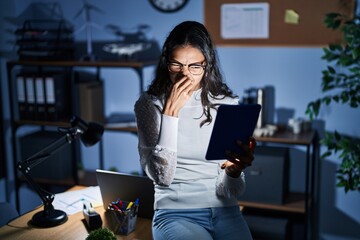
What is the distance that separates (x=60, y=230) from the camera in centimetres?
178

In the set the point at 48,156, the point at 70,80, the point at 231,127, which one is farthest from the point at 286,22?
the point at 48,156

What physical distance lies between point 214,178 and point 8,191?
7.39 feet

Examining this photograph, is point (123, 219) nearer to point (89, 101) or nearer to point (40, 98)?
point (89, 101)

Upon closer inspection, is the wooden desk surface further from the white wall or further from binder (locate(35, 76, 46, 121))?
binder (locate(35, 76, 46, 121))

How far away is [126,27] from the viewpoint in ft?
10.7

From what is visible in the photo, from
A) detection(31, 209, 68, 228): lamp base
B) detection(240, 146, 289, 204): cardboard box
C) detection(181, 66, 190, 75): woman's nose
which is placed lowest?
detection(240, 146, 289, 204): cardboard box

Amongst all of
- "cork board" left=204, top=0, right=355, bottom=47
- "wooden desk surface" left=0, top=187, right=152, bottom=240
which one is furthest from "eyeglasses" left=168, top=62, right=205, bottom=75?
"cork board" left=204, top=0, right=355, bottom=47

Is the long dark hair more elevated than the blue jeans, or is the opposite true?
the long dark hair

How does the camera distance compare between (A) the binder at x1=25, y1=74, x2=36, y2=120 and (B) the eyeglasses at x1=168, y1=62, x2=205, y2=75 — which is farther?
(A) the binder at x1=25, y1=74, x2=36, y2=120

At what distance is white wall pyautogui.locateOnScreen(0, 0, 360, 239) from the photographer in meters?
2.96

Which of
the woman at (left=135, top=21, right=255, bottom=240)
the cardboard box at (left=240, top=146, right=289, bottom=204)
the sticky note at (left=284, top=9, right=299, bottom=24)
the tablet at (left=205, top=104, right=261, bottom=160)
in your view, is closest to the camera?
the tablet at (left=205, top=104, right=261, bottom=160)

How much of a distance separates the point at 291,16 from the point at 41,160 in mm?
1753

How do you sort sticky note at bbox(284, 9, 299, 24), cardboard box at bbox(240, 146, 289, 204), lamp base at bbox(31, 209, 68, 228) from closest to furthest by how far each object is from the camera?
lamp base at bbox(31, 209, 68, 228) < cardboard box at bbox(240, 146, 289, 204) < sticky note at bbox(284, 9, 299, 24)

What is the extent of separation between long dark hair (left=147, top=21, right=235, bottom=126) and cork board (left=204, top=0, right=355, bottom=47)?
1202 millimetres
